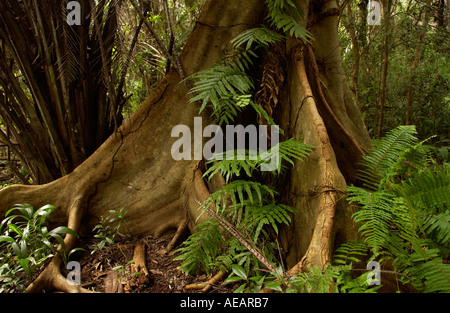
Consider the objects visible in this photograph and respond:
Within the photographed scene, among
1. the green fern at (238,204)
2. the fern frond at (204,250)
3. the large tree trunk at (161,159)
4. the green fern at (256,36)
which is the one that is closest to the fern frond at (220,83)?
the green fern at (238,204)

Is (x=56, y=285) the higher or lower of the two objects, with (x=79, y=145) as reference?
lower

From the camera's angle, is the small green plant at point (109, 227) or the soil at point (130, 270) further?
the small green plant at point (109, 227)

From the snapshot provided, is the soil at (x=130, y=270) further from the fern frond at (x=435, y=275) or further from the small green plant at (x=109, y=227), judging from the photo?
the fern frond at (x=435, y=275)

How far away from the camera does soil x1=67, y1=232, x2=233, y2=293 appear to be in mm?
2127

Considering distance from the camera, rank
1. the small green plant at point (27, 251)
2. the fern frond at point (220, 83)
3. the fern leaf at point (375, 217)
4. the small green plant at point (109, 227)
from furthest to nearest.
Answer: the small green plant at point (109, 227)
the fern frond at point (220, 83)
the small green plant at point (27, 251)
the fern leaf at point (375, 217)

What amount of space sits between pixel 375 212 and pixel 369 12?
459cm

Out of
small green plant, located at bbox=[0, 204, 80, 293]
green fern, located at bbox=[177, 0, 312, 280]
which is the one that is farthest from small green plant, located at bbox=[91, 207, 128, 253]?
green fern, located at bbox=[177, 0, 312, 280]

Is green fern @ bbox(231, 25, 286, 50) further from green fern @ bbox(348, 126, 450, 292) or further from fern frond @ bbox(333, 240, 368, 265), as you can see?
fern frond @ bbox(333, 240, 368, 265)

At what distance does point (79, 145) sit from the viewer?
316cm

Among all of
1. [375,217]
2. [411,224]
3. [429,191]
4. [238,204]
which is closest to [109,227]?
[238,204]

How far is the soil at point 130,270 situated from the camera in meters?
2.13

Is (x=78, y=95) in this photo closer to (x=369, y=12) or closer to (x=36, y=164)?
(x=36, y=164)
